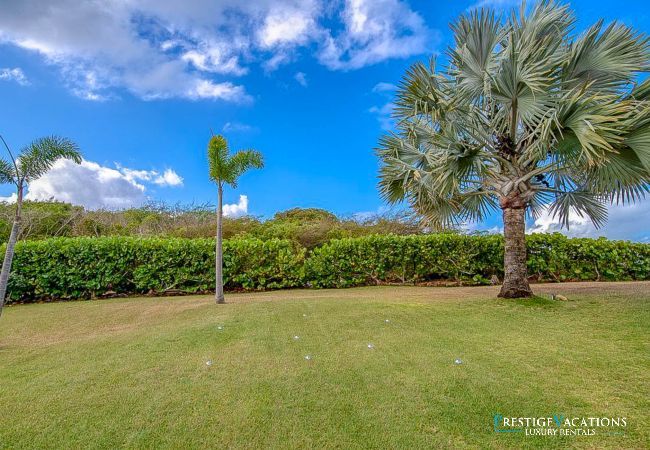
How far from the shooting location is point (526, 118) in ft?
20.9

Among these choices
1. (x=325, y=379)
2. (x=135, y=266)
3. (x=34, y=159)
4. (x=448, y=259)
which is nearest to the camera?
(x=325, y=379)

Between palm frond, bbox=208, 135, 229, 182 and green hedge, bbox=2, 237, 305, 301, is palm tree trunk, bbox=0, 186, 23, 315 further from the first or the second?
green hedge, bbox=2, 237, 305, 301

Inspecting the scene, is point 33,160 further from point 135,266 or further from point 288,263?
point 288,263

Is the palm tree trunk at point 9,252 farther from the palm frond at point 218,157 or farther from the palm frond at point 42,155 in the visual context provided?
the palm frond at point 218,157

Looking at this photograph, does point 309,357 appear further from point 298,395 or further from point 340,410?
point 340,410

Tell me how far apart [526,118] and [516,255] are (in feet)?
8.49

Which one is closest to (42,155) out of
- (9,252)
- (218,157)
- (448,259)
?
(9,252)

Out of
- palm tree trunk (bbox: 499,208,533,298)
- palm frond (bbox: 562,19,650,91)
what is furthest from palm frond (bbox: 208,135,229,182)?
palm frond (bbox: 562,19,650,91)

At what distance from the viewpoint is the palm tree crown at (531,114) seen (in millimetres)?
5805

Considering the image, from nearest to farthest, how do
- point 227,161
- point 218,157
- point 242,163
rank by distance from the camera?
point 218,157 → point 227,161 → point 242,163

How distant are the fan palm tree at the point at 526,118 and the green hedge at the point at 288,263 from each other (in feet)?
9.36

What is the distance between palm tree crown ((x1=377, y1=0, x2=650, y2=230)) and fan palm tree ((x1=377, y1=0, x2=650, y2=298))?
0.06 ft

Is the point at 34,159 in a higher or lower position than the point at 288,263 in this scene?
higher

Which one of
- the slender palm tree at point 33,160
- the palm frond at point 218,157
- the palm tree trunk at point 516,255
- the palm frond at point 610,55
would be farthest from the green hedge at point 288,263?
the palm frond at point 610,55
